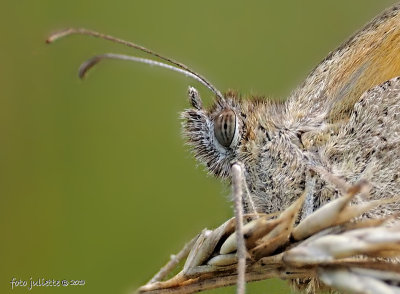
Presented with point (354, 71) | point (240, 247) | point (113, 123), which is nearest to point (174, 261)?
point (240, 247)

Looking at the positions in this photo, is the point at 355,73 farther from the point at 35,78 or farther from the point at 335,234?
the point at 35,78

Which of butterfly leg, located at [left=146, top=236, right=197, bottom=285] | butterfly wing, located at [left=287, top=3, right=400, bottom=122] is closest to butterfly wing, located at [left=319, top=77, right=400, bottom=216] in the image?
butterfly wing, located at [left=287, top=3, right=400, bottom=122]

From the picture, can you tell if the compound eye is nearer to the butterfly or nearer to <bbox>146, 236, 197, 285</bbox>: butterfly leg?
the butterfly

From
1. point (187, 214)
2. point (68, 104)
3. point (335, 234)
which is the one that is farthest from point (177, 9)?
point (335, 234)

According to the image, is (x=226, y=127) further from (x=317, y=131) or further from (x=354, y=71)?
(x=354, y=71)

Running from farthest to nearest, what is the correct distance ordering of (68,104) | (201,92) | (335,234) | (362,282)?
(68,104) < (201,92) < (335,234) < (362,282)

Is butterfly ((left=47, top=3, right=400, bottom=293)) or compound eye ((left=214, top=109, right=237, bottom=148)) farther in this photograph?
compound eye ((left=214, top=109, right=237, bottom=148))
